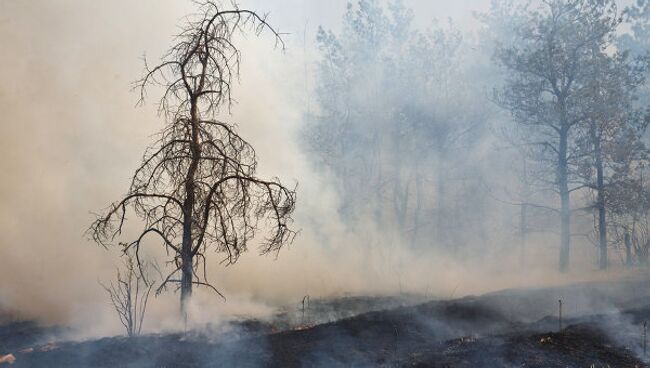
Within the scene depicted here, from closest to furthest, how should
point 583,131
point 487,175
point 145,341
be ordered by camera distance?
1. point 145,341
2. point 583,131
3. point 487,175

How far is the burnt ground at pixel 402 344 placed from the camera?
778 centimetres

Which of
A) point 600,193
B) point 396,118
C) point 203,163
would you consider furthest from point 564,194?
point 203,163

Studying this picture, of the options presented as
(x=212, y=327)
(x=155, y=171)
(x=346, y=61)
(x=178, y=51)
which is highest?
(x=346, y=61)

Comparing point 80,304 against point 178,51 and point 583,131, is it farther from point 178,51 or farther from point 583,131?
point 583,131

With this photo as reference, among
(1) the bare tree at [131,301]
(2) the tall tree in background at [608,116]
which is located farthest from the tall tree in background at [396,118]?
(1) the bare tree at [131,301]

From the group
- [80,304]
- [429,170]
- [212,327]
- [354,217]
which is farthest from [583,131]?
[80,304]

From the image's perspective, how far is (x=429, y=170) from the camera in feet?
86.1

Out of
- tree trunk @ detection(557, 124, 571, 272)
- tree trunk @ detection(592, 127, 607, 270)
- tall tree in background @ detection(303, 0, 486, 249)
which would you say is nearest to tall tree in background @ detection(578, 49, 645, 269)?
tree trunk @ detection(592, 127, 607, 270)

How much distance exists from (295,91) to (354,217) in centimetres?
545

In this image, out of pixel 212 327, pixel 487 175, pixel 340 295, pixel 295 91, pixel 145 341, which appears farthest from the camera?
pixel 487 175

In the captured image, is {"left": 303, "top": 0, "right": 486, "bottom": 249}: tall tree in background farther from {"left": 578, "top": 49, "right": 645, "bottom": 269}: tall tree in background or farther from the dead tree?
the dead tree

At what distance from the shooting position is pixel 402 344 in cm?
943

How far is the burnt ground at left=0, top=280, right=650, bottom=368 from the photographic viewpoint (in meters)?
7.78

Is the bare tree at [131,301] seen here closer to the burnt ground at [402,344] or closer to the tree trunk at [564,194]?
the burnt ground at [402,344]
